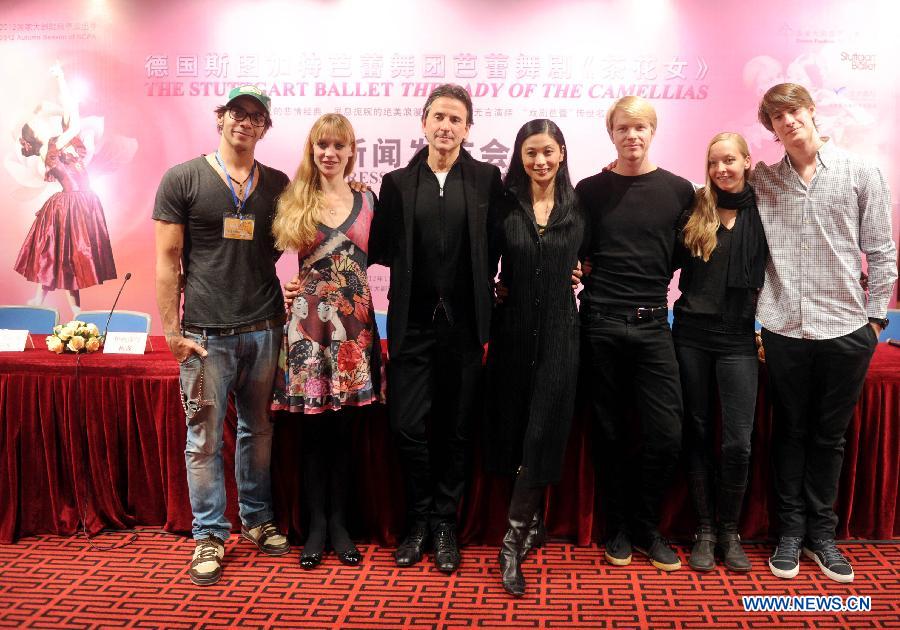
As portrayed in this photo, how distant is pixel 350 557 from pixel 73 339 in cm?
148

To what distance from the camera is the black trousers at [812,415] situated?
234cm

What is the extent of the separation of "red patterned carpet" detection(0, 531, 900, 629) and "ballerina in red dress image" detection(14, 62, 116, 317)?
2539 mm

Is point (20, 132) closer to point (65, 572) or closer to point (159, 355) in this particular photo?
point (159, 355)

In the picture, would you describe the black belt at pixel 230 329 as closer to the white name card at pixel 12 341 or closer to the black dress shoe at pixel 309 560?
the black dress shoe at pixel 309 560

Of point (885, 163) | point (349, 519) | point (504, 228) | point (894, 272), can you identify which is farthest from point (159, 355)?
point (885, 163)

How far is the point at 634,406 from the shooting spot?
2568 millimetres

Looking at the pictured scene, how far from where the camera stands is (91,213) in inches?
182

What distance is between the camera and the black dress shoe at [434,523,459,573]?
95.3 inches

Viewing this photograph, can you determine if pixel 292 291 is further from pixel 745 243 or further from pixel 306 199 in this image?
pixel 745 243

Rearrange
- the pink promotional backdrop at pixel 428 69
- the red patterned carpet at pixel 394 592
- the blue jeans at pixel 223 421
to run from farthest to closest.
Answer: the pink promotional backdrop at pixel 428 69, the blue jeans at pixel 223 421, the red patterned carpet at pixel 394 592

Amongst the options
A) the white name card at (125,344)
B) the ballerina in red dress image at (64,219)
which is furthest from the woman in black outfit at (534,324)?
the ballerina in red dress image at (64,219)

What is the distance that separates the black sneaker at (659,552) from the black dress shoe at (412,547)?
828mm

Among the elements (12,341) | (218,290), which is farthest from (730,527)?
(12,341)

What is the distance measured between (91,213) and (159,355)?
2343 millimetres
